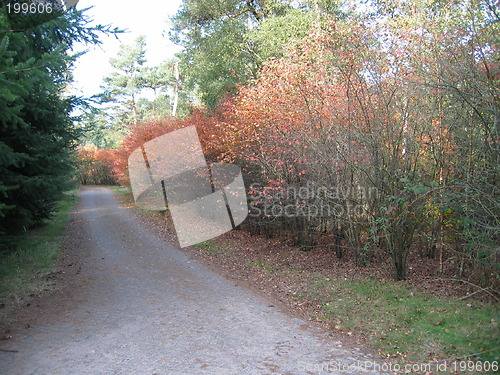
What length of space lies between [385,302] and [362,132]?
120 inches

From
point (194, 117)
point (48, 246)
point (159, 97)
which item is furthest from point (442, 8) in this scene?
point (159, 97)

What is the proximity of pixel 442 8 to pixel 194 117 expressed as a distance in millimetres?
9021

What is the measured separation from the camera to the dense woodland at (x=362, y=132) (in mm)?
5348

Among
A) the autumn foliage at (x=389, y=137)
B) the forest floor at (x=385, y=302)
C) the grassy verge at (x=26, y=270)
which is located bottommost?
the forest floor at (x=385, y=302)

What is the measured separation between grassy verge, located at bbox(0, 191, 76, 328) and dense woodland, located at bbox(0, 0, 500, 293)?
0.85 metres

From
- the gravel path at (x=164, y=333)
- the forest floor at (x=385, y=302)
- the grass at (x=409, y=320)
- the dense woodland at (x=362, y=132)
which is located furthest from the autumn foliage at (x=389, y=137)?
the gravel path at (x=164, y=333)

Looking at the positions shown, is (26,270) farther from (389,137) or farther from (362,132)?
(389,137)

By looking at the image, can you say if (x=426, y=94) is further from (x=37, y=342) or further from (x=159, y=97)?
(x=159, y=97)

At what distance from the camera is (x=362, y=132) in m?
6.83

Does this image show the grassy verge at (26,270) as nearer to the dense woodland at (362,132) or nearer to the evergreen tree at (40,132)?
the evergreen tree at (40,132)

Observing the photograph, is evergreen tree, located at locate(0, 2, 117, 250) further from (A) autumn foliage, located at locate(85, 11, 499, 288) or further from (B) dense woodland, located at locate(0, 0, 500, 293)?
(A) autumn foliage, located at locate(85, 11, 499, 288)

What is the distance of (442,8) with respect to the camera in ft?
23.7

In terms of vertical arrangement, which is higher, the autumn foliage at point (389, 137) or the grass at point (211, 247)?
the autumn foliage at point (389, 137)

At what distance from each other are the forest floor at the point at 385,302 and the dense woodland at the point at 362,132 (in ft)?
1.36
